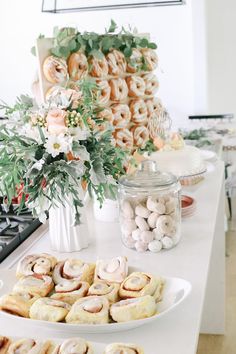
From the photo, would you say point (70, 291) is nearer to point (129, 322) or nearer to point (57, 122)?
point (129, 322)

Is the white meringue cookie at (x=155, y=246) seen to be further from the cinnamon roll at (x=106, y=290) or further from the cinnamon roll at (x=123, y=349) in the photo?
the cinnamon roll at (x=123, y=349)

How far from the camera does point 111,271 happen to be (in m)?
1.07

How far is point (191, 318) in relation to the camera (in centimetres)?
96

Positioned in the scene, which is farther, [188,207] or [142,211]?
[188,207]

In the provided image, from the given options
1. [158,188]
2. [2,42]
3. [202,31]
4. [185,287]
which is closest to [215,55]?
[202,31]

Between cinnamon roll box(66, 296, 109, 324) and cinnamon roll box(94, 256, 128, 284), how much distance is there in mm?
96

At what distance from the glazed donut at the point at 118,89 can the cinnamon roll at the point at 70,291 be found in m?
0.71

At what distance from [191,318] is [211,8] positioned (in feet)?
11.2

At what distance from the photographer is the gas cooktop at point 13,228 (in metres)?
1.28

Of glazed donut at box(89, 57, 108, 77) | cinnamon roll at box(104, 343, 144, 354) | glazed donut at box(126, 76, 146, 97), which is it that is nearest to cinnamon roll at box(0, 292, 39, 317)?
cinnamon roll at box(104, 343, 144, 354)

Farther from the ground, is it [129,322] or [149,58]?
[149,58]

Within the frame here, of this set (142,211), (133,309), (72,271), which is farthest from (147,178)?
(133,309)

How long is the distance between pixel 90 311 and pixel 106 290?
0.27 ft

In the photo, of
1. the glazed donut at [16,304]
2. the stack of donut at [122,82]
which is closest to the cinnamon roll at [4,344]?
the glazed donut at [16,304]
